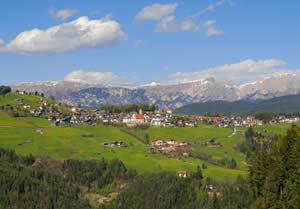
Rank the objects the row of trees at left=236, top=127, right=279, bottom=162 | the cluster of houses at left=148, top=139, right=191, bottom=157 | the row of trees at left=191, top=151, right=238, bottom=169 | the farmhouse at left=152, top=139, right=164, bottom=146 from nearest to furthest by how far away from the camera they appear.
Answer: the row of trees at left=191, top=151, right=238, bottom=169
the row of trees at left=236, top=127, right=279, bottom=162
the cluster of houses at left=148, top=139, right=191, bottom=157
the farmhouse at left=152, top=139, right=164, bottom=146

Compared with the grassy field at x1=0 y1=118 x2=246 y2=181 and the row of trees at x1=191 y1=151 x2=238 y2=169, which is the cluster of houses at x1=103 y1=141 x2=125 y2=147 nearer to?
the grassy field at x1=0 y1=118 x2=246 y2=181

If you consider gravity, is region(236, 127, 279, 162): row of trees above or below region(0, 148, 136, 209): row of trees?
above

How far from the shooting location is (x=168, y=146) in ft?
609

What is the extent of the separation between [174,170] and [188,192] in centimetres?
1376

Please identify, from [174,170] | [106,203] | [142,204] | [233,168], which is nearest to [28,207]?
[106,203]

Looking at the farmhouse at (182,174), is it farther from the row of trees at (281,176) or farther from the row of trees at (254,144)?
the row of trees at (281,176)

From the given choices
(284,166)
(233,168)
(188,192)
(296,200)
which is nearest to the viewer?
(296,200)

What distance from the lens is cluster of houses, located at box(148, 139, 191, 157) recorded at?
6843 inches

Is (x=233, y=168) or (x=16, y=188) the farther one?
(x=233, y=168)

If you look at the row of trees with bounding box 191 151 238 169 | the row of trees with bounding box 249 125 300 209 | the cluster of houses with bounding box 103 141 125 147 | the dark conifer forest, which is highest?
the row of trees with bounding box 249 125 300 209

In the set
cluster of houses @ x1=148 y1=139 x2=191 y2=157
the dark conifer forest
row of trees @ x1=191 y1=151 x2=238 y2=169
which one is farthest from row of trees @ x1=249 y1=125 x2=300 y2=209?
cluster of houses @ x1=148 y1=139 x2=191 y2=157

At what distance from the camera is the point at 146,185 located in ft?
433

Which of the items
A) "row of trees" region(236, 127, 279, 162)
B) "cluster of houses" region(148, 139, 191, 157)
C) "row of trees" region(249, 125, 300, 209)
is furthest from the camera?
"cluster of houses" region(148, 139, 191, 157)

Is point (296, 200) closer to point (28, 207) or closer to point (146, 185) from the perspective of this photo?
point (146, 185)
